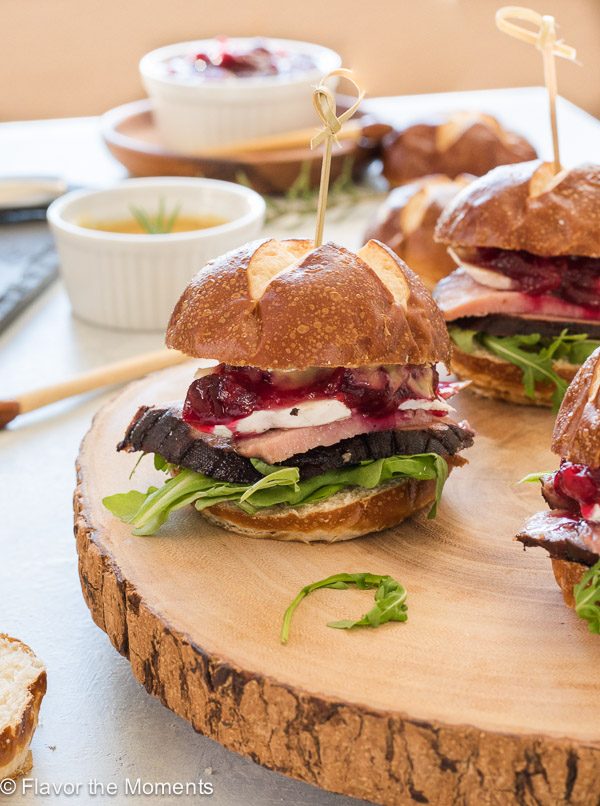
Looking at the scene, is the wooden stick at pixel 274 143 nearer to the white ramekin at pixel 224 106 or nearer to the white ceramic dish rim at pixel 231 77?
the white ramekin at pixel 224 106

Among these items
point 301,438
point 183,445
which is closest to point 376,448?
point 301,438

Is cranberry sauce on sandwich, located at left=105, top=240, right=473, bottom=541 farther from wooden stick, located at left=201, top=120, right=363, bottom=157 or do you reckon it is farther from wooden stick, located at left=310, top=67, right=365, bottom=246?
wooden stick, located at left=201, top=120, right=363, bottom=157

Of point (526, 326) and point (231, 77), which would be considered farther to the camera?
point (231, 77)

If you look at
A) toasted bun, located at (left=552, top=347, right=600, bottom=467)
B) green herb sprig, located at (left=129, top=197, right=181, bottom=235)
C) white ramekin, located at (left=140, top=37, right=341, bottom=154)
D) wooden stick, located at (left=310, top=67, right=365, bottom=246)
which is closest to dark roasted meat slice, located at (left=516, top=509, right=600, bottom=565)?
toasted bun, located at (left=552, top=347, right=600, bottom=467)

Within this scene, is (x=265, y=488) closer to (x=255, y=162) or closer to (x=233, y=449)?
(x=233, y=449)

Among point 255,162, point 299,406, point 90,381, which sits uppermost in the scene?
point 299,406

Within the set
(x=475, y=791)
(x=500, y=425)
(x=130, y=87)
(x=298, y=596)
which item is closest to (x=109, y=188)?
(x=500, y=425)

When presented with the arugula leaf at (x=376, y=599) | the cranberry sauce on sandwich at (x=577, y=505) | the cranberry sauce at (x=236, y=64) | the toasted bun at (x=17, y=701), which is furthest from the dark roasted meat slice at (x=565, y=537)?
the cranberry sauce at (x=236, y=64)
